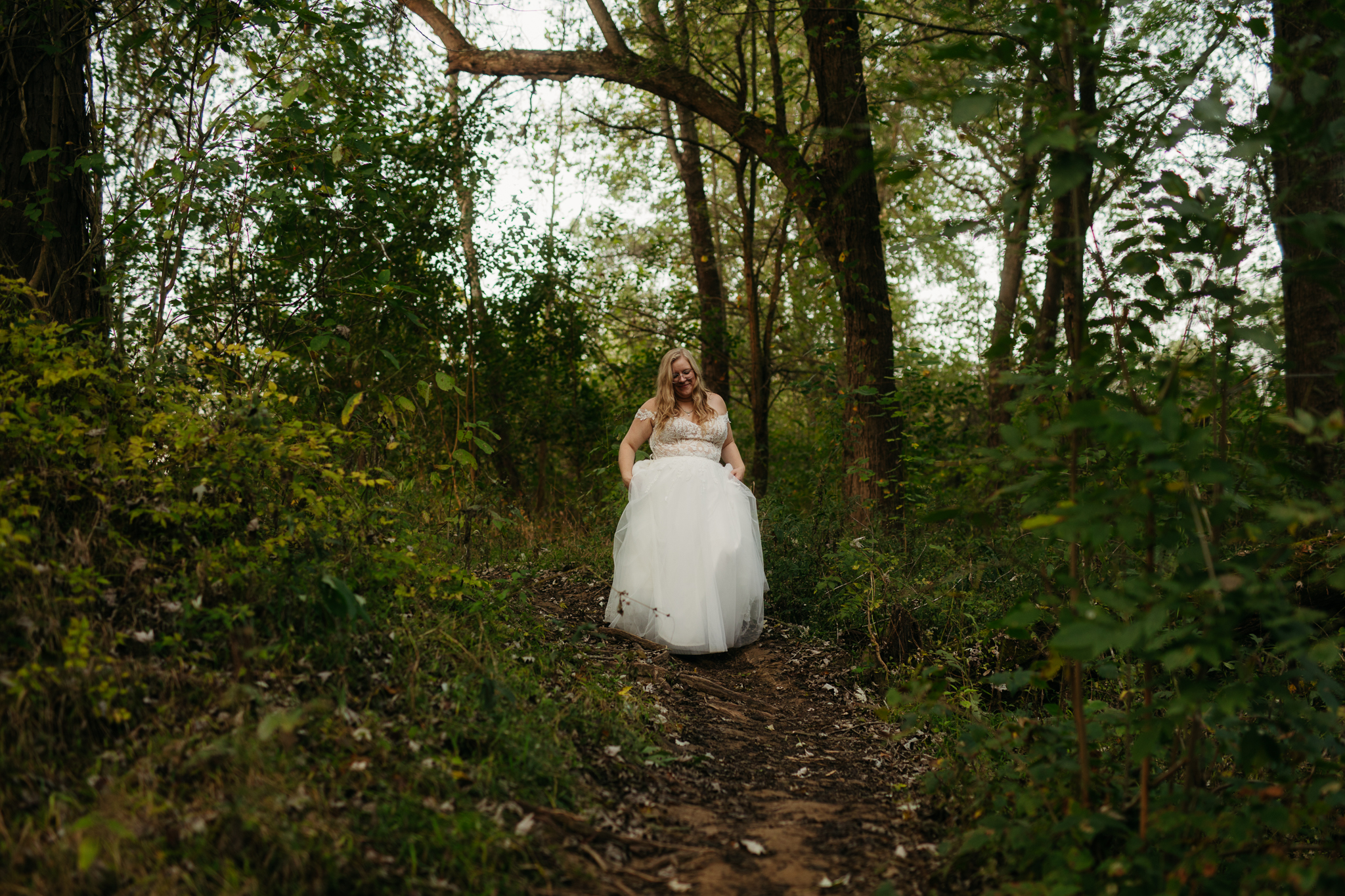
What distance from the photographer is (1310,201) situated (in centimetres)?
591

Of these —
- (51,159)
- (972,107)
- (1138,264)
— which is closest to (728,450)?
(1138,264)

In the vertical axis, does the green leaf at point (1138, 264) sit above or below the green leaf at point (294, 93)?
below

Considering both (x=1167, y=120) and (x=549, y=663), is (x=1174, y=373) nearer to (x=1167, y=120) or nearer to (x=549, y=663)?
(x=1167, y=120)

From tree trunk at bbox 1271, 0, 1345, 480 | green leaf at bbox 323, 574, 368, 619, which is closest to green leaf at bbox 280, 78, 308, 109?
green leaf at bbox 323, 574, 368, 619

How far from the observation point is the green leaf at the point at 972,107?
2281 mm

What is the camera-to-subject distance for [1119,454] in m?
4.01

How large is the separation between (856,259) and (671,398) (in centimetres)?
244

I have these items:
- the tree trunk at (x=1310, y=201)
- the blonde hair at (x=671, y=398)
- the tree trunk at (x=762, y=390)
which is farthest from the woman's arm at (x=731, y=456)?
the tree trunk at (x=1310, y=201)

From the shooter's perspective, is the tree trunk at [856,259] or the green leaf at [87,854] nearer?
the green leaf at [87,854]

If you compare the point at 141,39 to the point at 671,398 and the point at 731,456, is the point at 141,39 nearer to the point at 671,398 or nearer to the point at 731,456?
the point at 671,398

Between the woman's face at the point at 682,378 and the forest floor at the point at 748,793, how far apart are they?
6.81 ft

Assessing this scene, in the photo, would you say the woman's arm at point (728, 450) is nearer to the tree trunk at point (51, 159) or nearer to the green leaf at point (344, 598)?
the green leaf at point (344, 598)

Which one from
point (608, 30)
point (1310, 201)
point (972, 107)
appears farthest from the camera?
point (608, 30)

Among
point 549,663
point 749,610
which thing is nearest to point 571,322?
point 749,610
